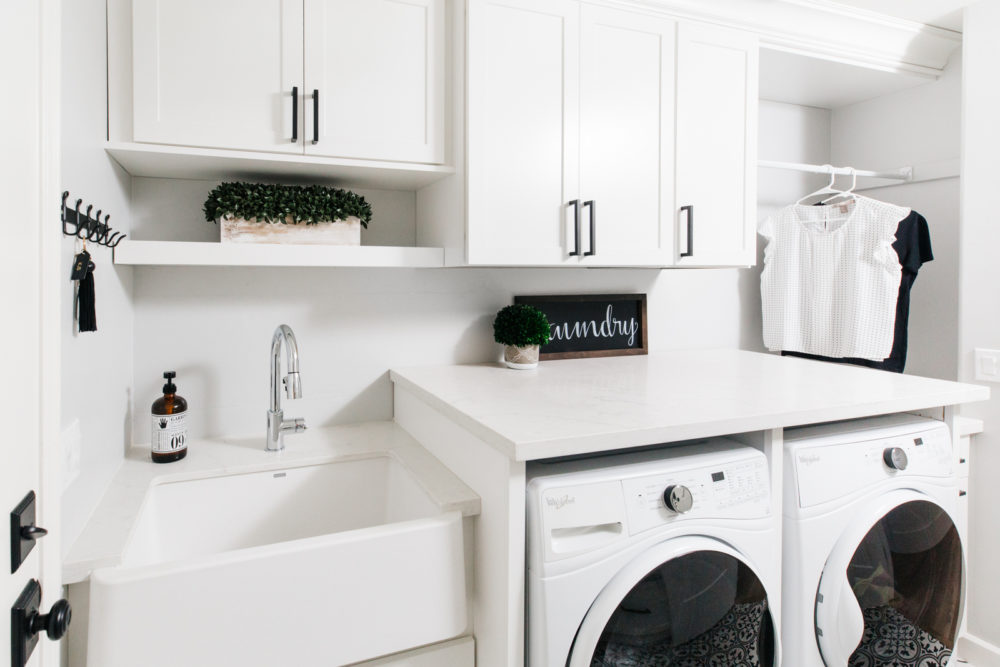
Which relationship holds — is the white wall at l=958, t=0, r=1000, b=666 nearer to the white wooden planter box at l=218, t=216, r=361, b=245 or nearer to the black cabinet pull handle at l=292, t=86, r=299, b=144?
the white wooden planter box at l=218, t=216, r=361, b=245

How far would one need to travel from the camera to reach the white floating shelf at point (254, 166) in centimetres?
144

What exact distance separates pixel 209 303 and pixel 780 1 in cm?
208

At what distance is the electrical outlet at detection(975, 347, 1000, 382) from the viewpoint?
1.98 metres

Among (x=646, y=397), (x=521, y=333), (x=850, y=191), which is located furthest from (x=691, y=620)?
(x=850, y=191)

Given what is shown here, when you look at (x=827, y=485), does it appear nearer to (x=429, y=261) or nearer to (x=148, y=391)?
(x=429, y=261)

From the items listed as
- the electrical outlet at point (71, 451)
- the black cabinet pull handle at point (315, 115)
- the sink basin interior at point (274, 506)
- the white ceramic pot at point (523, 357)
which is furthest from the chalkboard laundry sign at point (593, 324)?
the electrical outlet at point (71, 451)

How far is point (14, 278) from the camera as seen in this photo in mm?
681

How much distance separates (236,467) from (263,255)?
545 mm

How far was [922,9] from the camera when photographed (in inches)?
Result: 83.3

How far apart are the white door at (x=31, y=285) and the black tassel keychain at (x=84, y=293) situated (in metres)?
0.33

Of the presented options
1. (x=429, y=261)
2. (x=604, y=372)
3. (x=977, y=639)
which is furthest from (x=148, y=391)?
(x=977, y=639)

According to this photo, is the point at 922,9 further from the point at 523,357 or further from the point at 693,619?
the point at 693,619

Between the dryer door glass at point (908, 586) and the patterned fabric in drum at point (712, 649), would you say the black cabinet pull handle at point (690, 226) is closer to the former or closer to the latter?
the dryer door glass at point (908, 586)

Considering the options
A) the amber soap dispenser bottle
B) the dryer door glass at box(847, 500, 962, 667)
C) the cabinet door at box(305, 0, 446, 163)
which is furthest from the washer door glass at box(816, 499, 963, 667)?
the amber soap dispenser bottle
